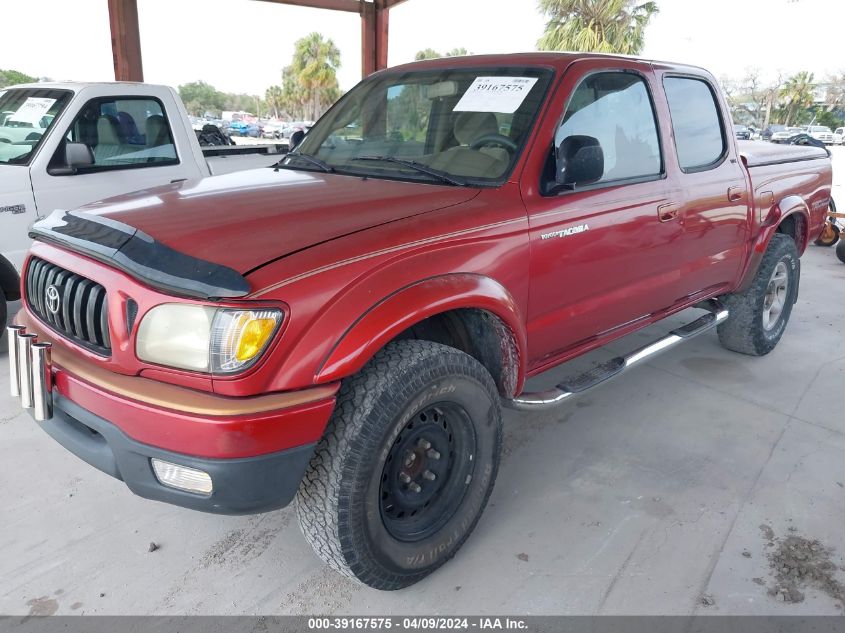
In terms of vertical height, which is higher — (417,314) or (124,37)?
(124,37)

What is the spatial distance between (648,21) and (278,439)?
103 feet

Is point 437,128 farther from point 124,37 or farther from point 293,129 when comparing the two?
point 293,129

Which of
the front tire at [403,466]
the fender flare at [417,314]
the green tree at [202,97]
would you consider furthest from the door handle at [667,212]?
the green tree at [202,97]

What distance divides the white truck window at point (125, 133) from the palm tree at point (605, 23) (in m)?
26.1

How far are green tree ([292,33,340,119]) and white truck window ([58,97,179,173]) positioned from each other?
60.4 metres

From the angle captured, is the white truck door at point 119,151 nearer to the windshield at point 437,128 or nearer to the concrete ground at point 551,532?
the concrete ground at point 551,532

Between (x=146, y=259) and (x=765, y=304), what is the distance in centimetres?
417

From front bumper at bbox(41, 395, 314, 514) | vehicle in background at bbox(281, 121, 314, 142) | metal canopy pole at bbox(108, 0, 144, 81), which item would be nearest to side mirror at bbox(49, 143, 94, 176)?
vehicle in background at bbox(281, 121, 314, 142)

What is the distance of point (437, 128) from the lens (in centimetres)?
296

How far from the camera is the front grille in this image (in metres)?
2.05

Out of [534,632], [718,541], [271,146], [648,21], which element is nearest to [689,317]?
[718,541]

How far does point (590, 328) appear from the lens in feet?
10.1

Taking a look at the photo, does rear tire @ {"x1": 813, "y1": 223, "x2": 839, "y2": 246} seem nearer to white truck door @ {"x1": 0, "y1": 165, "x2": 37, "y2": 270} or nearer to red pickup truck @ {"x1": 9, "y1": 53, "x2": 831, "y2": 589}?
red pickup truck @ {"x1": 9, "y1": 53, "x2": 831, "y2": 589}

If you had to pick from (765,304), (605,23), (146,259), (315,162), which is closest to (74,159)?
(315,162)
